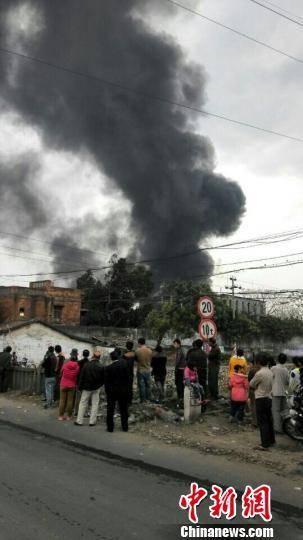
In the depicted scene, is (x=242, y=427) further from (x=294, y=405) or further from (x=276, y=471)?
(x=276, y=471)

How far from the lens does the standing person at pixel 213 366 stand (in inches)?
487

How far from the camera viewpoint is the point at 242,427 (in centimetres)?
1010

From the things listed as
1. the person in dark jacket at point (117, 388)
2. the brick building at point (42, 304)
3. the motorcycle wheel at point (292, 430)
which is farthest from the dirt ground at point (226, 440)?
the brick building at point (42, 304)

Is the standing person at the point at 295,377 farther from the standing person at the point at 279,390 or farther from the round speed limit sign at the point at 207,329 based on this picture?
the round speed limit sign at the point at 207,329

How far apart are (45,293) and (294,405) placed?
4887cm

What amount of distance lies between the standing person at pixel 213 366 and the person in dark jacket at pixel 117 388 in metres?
3.24

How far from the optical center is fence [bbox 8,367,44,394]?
14.6 metres

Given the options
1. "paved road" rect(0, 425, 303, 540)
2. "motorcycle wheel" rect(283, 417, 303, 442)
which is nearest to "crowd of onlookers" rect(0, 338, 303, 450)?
"motorcycle wheel" rect(283, 417, 303, 442)

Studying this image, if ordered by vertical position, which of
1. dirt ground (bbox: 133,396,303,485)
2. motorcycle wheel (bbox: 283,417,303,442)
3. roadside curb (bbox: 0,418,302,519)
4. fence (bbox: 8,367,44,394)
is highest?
fence (bbox: 8,367,44,394)

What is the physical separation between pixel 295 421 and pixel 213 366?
390 cm

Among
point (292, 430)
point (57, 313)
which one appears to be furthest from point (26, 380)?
point (57, 313)

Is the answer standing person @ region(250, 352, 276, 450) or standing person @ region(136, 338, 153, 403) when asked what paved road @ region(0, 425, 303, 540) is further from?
standing person @ region(136, 338, 153, 403)

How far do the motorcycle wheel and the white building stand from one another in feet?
63.7

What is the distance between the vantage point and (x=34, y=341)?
28969mm
